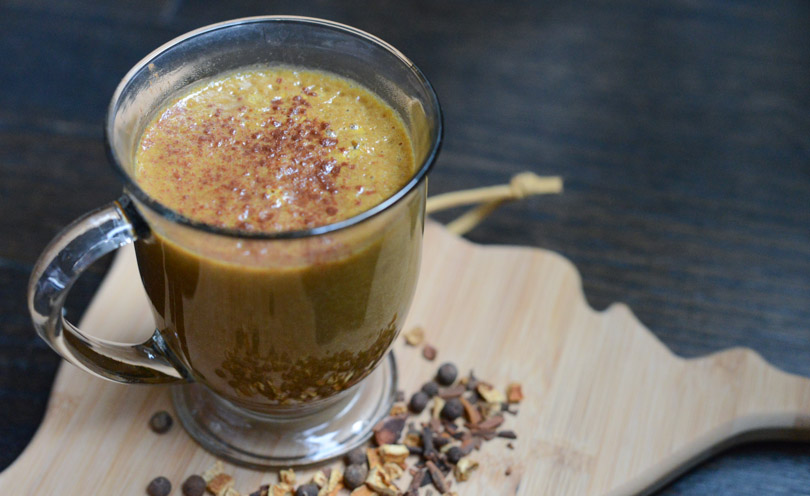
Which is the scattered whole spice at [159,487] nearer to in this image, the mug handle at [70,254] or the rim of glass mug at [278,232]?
the mug handle at [70,254]

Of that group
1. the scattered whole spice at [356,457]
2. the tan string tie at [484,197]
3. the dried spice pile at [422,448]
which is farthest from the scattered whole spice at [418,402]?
the tan string tie at [484,197]

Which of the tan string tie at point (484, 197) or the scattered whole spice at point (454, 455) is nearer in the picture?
the scattered whole spice at point (454, 455)

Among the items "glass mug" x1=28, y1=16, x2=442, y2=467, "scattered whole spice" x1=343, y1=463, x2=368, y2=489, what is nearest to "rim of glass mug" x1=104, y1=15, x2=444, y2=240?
"glass mug" x1=28, y1=16, x2=442, y2=467

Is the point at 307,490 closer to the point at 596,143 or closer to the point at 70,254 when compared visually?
the point at 70,254

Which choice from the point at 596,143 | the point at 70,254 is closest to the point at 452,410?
the point at 70,254

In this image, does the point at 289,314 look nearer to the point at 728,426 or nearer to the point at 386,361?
the point at 386,361

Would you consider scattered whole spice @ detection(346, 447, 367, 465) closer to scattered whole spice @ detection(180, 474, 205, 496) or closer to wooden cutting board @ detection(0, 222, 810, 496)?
wooden cutting board @ detection(0, 222, 810, 496)

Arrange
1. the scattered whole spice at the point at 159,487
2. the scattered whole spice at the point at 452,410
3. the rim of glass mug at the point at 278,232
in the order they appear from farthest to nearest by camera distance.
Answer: the scattered whole spice at the point at 452,410 → the scattered whole spice at the point at 159,487 → the rim of glass mug at the point at 278,232
